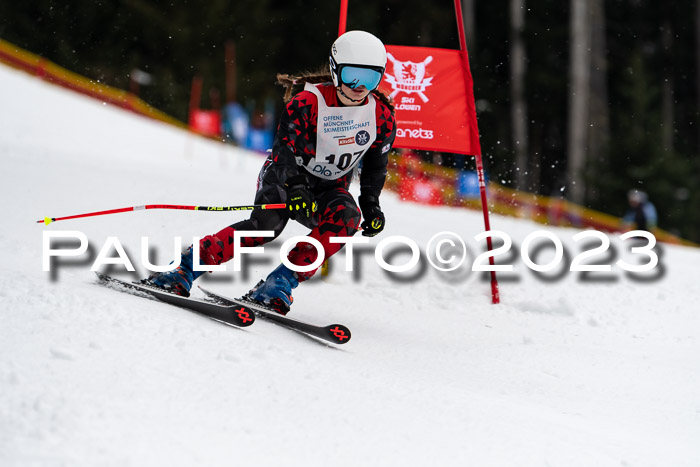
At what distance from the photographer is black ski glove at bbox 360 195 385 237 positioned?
450 centimetres

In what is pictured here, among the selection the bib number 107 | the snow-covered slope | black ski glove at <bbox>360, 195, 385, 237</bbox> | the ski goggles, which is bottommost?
the snow-covered slope

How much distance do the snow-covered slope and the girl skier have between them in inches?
14.2

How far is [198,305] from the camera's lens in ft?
12.8

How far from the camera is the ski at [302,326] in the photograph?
3.95m

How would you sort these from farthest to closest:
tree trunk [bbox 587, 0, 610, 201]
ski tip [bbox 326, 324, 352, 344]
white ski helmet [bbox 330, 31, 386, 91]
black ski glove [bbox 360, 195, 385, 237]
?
tree trunk [bbox 587, 0, 610, 201] → black ski glove [bbox 360, 195, 385, 237] → white ski helmet [bbox 330, 31, 386, 91] → ski tip [bbox 326, 324, 352, 344]

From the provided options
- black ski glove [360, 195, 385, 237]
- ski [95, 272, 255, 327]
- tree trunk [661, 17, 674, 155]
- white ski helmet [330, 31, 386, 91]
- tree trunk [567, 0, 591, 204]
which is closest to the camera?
ski [95, 272, 255, 327]

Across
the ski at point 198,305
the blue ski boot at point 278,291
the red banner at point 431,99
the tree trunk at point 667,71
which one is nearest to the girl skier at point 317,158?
the blue ski boot at point 278,291

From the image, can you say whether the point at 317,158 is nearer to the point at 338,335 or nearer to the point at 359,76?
the point at 359,76

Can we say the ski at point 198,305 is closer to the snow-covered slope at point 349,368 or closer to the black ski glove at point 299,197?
the snow-covered slope at point 349,368

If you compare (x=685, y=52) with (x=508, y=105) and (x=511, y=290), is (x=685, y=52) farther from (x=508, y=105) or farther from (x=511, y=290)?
(x=511, y=290)

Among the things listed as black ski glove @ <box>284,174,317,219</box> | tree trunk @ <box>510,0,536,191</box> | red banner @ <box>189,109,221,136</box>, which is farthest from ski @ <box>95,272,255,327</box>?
tree trunk @ <box>510,0,536,191</box>

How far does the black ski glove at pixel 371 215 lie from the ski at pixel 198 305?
0.91 m

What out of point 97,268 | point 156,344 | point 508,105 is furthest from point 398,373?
point 508,105

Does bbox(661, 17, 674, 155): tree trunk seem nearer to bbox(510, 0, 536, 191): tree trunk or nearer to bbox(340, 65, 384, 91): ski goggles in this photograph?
bbox(510, 0, 536, 191): tree trunk
